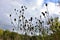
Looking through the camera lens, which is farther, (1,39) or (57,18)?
(1,39)

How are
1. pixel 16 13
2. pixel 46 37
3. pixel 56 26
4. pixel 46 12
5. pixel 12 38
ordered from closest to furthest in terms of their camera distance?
pixel 56 26
pixel 46 12
pixel 46 37
pixel 16 13
pixel 12 38

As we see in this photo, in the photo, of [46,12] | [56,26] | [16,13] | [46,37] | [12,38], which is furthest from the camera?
[12,38]

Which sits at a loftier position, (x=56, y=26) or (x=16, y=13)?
(x=16, y=13)

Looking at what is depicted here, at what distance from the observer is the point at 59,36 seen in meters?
9.90

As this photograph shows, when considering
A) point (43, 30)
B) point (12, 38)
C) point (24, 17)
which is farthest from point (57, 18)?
point (12, 38)

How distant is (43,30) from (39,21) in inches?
19.3

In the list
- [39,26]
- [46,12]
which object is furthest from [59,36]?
[39,26]

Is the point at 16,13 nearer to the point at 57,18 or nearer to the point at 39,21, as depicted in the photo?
the point at 39,21

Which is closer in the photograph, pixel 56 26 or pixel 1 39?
pixel 56 26

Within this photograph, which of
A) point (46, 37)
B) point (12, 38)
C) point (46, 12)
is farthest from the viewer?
point (12, 38)

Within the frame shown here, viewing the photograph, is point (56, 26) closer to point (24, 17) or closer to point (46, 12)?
point (46, 12)

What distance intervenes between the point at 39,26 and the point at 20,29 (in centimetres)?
94

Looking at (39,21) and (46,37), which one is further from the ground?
(39,21)

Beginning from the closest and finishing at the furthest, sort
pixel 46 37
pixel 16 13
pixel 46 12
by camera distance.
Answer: pixel 46 12 → pixel 46 37 → pixel 16 13
